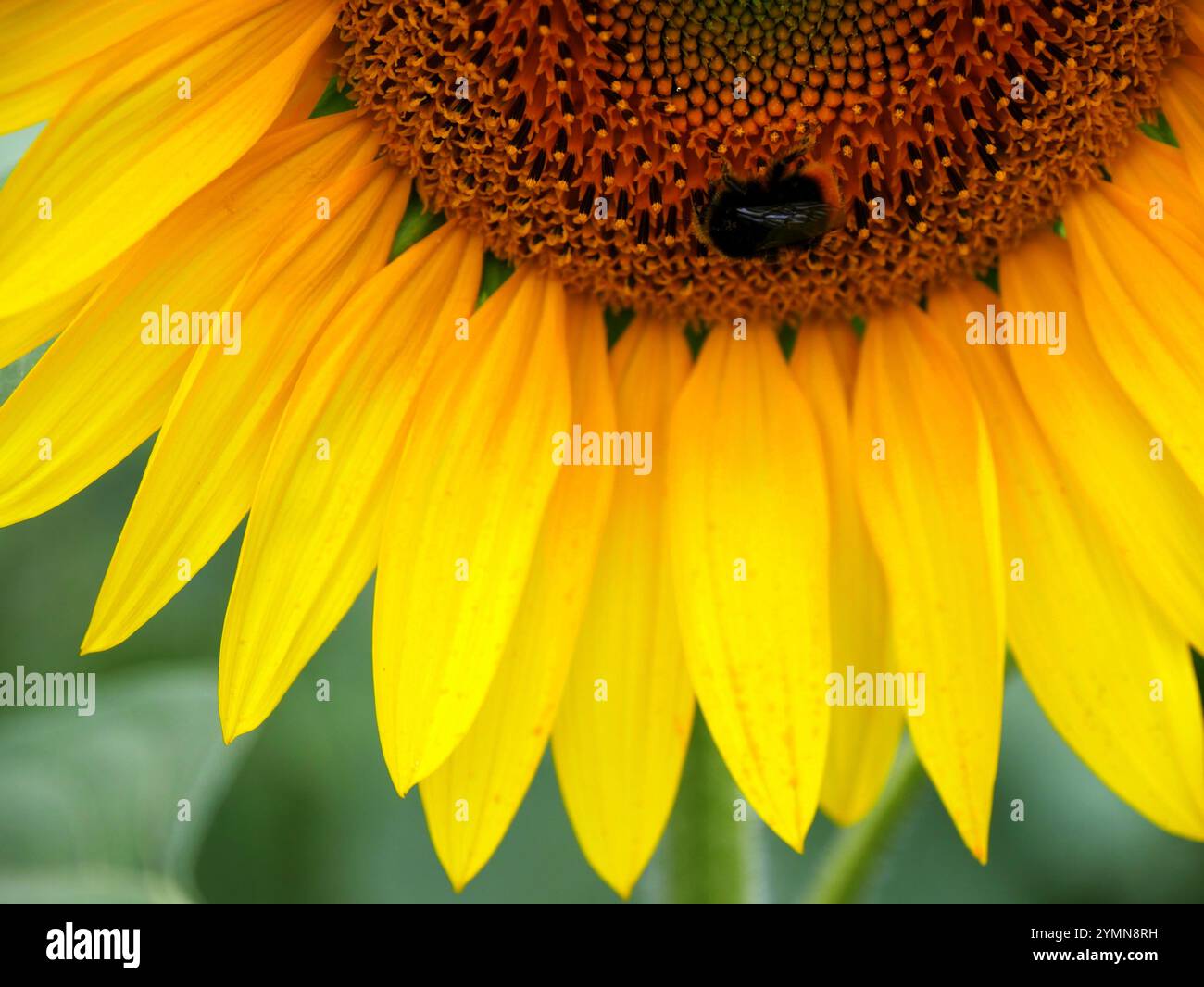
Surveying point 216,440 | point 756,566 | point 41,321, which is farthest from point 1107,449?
point 41,321

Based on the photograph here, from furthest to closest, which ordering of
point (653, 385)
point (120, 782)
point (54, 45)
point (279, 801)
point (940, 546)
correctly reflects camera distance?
1. point (279, 801)
2. point (120, 782)
3. point (653, 385)
4. point (940, 546)
5. point (54, 45)

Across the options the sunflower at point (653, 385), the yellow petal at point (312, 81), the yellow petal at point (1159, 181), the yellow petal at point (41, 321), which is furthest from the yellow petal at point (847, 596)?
the yellow petal at point (41, 321)

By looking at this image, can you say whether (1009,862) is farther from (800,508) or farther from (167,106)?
(167,106)

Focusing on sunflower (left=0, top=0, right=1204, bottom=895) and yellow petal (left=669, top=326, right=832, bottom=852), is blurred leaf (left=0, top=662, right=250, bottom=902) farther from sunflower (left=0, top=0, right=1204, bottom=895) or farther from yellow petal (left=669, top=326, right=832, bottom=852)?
yellow petal (left=669, top=326, right=832, bottom=852)

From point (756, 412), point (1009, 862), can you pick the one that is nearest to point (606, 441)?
point (756, 412)

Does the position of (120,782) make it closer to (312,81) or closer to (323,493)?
(323,493)
